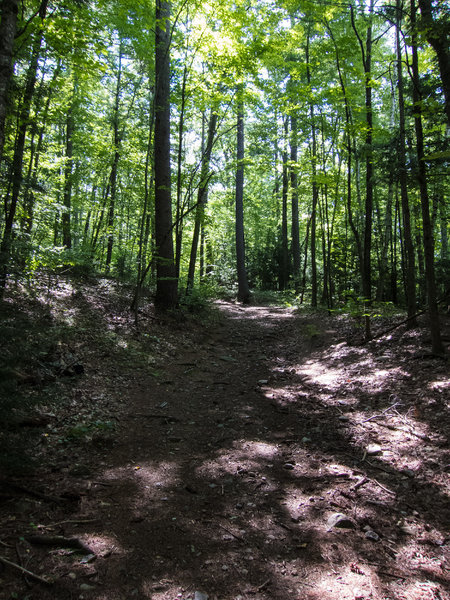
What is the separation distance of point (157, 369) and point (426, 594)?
5479mm

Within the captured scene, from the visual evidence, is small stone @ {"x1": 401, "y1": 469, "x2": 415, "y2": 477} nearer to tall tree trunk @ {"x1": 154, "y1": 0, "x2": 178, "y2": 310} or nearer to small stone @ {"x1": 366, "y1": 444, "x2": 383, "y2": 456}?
small stone @ {"x1": 366, "y1": 444, "x2": 383, "y2": 456}

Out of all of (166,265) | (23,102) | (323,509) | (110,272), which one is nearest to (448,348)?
(323,509)

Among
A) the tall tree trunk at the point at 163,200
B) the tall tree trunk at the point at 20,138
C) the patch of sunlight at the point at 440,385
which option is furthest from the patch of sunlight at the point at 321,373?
the tall tree trunk at the point at 20,138

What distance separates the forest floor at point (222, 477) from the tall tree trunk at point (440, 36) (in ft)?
15.0

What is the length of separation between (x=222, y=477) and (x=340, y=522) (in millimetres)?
1207

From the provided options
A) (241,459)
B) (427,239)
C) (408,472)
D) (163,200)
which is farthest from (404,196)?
(241,459)

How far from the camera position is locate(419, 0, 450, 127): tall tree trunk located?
4.75 m

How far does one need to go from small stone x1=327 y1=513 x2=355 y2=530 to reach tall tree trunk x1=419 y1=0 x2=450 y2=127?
5.81 meters

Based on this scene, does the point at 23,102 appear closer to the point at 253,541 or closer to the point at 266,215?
the point at 253,541

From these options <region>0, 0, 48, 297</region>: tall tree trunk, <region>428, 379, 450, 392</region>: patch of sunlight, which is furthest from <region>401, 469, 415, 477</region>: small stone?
<region>0, 0, 48, 297</region>: tall tree trunk

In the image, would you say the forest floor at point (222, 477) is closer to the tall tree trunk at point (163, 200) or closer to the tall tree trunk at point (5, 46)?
the tall tree trunk at point (5, 46)

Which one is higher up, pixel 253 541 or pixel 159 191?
pixel 159 191

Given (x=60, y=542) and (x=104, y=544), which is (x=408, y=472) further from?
(x=60, y=542)

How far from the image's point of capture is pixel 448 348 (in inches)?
230
